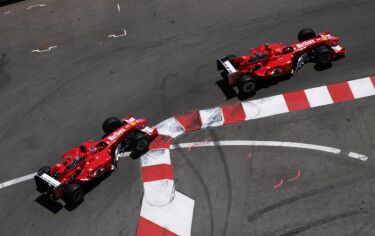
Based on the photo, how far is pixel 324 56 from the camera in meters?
15.3

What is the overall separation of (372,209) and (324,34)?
676cm

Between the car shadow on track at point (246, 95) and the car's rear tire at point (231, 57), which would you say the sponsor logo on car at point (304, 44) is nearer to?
the car shadow on track at point (246, 95)

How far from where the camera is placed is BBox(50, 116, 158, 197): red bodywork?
12836 mm

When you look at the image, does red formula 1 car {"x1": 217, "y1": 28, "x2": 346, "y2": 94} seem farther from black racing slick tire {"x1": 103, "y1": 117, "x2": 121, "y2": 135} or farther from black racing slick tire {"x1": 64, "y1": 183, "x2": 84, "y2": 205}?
black racing slick tire {"x1": 64, "y1": 183, "x2": 84, "y2": 205}

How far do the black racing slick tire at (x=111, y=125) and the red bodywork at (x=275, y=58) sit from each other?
3905mm

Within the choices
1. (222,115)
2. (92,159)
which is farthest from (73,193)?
(222,115)

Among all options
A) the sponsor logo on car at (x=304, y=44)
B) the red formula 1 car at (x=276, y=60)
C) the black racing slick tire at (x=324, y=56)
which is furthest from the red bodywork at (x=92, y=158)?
the black racing slick tire at (x=324, y=56)

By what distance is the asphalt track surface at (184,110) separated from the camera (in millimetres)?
12086

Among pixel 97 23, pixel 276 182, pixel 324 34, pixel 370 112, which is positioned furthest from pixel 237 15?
pixel 276 182

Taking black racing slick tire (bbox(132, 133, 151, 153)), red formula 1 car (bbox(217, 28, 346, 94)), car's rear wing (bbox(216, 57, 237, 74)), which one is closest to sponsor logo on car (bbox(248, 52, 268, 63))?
red formula 1 car (bbox(217, 28, 346, 94))

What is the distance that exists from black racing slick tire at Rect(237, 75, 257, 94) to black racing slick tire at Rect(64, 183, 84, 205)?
19.4 feet

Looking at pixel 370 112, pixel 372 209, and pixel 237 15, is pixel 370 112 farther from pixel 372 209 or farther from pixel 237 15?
pixel 237 15

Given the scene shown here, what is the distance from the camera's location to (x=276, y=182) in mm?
12500

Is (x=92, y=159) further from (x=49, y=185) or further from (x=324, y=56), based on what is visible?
(x=324, y=56)
